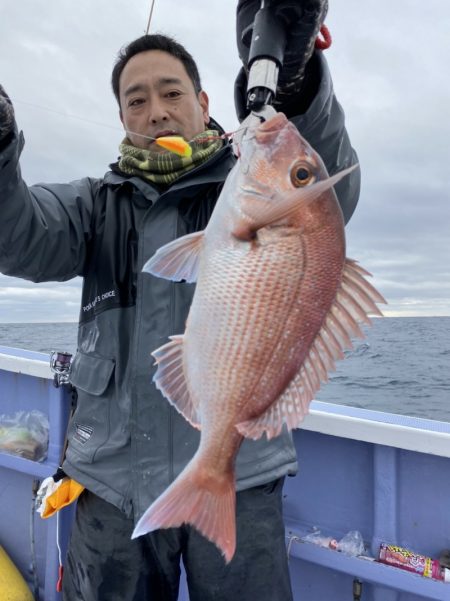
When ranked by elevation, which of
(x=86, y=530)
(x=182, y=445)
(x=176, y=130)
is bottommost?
(x=86, y=530)

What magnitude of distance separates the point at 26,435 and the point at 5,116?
2563mm

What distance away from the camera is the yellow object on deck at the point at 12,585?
3.10 m

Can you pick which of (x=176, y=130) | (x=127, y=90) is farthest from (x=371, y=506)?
(x=127, y=90)

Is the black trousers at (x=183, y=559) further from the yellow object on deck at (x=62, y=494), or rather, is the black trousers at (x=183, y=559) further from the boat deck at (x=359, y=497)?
the boat deck at (x=359, y=497)

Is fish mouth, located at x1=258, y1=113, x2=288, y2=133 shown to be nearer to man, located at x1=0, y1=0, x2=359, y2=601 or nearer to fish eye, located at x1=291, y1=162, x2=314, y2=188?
fish eye, located at x1=291, y1=162, x2=314, y2=188

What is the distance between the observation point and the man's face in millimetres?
2264

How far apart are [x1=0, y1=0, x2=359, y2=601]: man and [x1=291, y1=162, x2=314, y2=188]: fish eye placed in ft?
1.42

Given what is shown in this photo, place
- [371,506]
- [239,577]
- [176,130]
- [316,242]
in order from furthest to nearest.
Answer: [371,506] → [176,130] → [239,577] → [316,242]

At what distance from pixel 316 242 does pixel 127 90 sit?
57.5 inches

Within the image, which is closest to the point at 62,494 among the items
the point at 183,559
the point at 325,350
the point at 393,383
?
the point at 183,559

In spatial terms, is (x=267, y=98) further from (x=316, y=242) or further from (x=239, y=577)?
(x=239, y=577)

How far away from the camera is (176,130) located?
7.45ft

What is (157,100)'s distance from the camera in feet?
7.48

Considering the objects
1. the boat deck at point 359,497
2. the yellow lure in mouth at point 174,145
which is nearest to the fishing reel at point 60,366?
the boat deck at point 359,497
